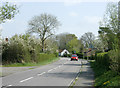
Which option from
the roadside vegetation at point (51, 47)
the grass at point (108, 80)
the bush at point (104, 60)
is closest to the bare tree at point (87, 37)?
the roadside vegetation at point (51, 47)

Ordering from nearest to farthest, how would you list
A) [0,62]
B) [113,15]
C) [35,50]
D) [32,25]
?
[113,15]
[0,62]
[35,50]
[32,25]

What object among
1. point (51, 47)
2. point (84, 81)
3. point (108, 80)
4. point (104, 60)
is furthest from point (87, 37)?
point (108, 80)

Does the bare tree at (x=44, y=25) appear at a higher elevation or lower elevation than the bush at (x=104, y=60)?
higher

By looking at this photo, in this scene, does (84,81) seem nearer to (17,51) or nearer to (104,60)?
(104,60)

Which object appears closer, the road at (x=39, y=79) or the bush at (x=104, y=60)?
the road at (x=39, y=79)

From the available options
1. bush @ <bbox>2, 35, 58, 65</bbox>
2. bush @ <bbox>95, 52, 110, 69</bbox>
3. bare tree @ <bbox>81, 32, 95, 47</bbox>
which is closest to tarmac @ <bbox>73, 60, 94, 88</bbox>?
bush @ <bbox>95, 52, 110, 69</bbox>

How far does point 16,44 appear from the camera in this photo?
1255 inches

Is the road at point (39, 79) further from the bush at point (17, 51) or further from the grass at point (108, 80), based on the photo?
the bush at point (17, 51)

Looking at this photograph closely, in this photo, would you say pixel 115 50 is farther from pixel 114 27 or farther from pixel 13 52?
pixel 13 52

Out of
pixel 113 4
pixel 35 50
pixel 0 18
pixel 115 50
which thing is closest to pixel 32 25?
pixel 35 50

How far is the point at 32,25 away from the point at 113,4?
39106 millimetres

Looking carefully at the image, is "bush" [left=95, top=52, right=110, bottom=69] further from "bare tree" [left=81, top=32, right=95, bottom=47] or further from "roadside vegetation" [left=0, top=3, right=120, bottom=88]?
"bare tree" [left=81, top=32, right=95, bottom=47]

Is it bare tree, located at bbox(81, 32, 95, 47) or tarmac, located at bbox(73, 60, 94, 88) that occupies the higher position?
bare tree, located at bbox(81, 32, 95, 47)

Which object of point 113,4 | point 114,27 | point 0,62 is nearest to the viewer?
point 114,27
